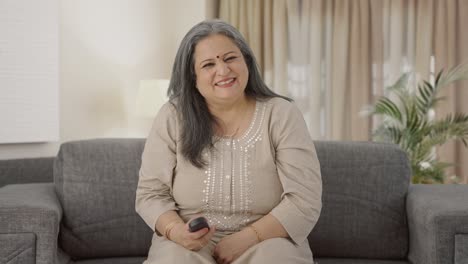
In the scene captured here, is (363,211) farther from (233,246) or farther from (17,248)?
(17,248)

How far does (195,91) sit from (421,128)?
261 centimetres

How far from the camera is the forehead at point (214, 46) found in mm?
2449

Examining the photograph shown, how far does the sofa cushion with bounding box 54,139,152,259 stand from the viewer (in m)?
2.80

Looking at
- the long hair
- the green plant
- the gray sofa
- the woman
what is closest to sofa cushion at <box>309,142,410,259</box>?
the gray sofa

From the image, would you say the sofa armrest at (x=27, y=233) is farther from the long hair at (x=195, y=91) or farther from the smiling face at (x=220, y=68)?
the smiling face at (x=220, y=68)

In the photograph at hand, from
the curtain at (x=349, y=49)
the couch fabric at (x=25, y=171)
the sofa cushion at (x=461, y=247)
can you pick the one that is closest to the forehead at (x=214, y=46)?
the sofa cushion at (x=461, y=247)

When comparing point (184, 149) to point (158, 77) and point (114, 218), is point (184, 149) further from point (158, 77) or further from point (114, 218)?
point (158, 77)

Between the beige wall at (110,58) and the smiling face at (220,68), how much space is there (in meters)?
2.05

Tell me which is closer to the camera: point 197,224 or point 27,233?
point 197,224

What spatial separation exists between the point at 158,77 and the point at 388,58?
5.96 ft

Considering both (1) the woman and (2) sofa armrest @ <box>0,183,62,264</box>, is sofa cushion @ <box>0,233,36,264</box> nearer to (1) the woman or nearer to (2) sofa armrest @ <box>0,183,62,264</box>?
(2) sofa armrest @ <box>0,183,62,264</box>

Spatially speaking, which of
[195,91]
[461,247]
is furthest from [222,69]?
[461,247]

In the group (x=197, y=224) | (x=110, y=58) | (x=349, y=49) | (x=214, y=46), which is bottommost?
(x=197, y=224)

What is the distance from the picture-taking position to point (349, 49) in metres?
5.68
